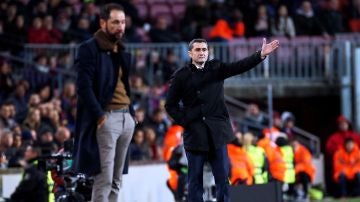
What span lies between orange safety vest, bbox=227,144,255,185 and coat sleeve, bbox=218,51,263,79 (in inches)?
249

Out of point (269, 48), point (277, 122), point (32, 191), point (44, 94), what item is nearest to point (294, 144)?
point (277, 122)

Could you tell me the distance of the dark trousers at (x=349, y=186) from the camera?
22.0 metres

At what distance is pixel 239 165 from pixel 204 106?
20.7 feet

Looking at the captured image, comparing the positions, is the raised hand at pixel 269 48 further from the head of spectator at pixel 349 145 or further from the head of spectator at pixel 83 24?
the head of spectator at pixel 83 24

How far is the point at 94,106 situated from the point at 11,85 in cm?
1095

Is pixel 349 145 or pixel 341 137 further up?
pixel 341 137

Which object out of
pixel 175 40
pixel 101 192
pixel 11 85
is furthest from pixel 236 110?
pixel 101 192

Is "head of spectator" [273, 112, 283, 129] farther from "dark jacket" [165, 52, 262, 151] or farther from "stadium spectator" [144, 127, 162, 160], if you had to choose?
"dark jacket" [165, 52, 262, 151]

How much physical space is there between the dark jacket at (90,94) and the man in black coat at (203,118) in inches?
67.8

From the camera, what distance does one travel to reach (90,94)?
10.3 m

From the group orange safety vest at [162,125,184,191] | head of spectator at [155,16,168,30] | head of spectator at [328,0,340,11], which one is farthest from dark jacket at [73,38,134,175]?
head of spectator at [328,0,340,11]

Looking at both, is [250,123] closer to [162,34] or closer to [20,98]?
[162,34]

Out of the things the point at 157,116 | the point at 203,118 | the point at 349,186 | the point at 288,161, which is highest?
the point at 203,118

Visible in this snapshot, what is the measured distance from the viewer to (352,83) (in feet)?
81.0
